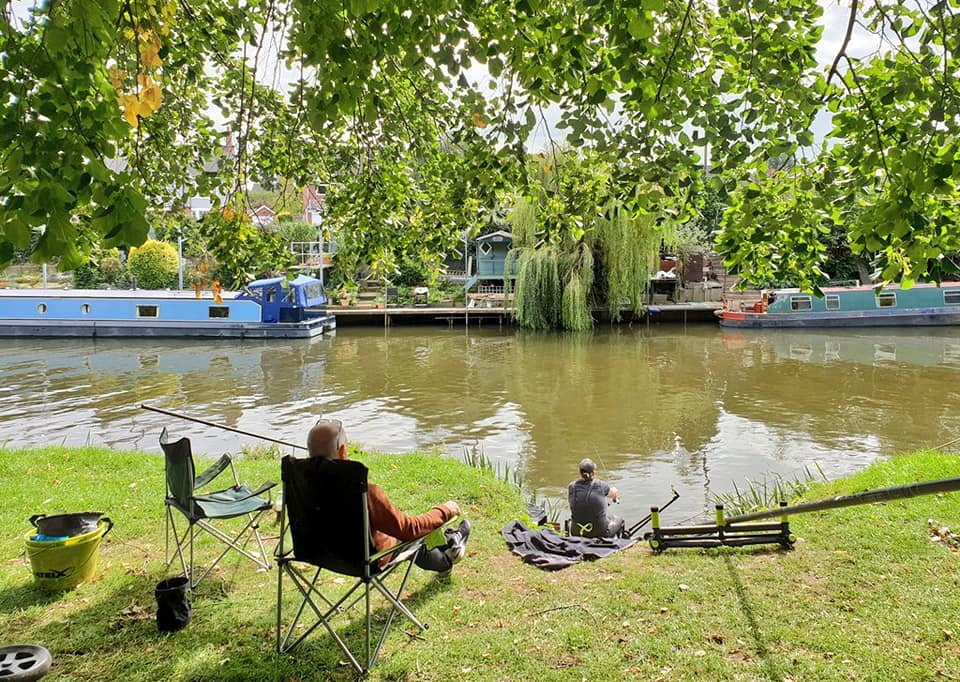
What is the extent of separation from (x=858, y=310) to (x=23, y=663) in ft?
104

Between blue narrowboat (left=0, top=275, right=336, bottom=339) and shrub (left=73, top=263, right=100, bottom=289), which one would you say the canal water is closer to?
blue narrowboat (left=0, top=275, right=336, bottom=339)

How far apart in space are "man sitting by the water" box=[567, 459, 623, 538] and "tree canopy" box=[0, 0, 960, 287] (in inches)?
92.2

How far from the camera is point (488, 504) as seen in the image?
6555 mm

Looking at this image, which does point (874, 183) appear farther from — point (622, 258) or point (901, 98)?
point (622, 258)

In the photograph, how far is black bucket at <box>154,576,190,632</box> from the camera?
336 cm

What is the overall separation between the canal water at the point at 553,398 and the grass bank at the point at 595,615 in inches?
124

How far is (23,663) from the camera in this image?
8.98 feet

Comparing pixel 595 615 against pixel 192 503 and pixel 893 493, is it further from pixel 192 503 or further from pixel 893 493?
pixel 192 503

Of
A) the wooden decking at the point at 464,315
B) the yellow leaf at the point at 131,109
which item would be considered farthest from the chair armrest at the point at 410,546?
the wooden decking at the point at 464,315

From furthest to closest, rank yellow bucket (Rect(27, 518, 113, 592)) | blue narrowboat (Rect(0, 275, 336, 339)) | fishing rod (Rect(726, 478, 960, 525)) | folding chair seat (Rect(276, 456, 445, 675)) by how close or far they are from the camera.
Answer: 1. blue narrowboat (Rect(0, 275, 336, 339))
2. yellow bucket (Rect(27, 518, 113, 592))
3. folding chair seat (Rect(276, 456, 445, 675))
4. fishing rod (Rect(726, 478, 960, 525))

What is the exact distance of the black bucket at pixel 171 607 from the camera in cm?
336

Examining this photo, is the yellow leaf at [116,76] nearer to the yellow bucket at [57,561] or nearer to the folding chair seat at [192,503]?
the folding chair seat at [192,503]

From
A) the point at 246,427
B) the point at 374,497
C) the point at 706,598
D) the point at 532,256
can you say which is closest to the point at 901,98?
the point at 706,598

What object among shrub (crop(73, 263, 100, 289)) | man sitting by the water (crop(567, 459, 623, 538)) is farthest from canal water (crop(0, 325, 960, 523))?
shrub (crop(73, 263, 100, 289))
